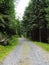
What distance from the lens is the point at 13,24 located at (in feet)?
127

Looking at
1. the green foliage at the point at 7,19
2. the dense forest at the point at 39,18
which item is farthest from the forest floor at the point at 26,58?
the dense forest at the point at 39,18

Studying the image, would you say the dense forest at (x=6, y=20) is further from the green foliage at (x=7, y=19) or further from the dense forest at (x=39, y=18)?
the dense forest at (x=39, y=18)

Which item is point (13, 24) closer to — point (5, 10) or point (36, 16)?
point (5, 10)

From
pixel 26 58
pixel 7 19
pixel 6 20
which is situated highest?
pixel 7 19

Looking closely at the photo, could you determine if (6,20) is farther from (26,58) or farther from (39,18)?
(26,58)

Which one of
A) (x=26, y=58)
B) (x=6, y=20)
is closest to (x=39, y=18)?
(x=6, y=20)

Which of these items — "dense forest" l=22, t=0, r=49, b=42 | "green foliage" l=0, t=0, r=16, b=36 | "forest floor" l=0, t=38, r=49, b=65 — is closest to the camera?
"forest floor" l=0, t=38, r=49, b=65

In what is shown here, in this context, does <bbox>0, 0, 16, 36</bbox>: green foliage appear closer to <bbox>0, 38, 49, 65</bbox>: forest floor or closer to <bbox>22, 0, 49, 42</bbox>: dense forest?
<bbox>0, 38, 49, 65</bbox>: forest floor

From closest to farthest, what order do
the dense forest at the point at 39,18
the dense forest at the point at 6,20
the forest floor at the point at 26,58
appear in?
the forest floor at the point at 26,58 → the dense forest at the point at 6,20 → the dense forest at the point at 39,18

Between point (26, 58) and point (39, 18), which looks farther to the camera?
point (39, 18)

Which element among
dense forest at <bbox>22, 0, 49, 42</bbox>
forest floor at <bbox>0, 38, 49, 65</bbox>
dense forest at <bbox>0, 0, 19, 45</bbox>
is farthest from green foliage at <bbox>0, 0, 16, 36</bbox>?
dense forest at <bbox>22, 0, 49, 42</bbox>

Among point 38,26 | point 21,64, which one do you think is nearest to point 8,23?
point 38,26

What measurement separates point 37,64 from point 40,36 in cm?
4224

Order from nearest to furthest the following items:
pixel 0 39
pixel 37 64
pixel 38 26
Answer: pixel 37 64 < pixel 0 39 < pixel 38 26
